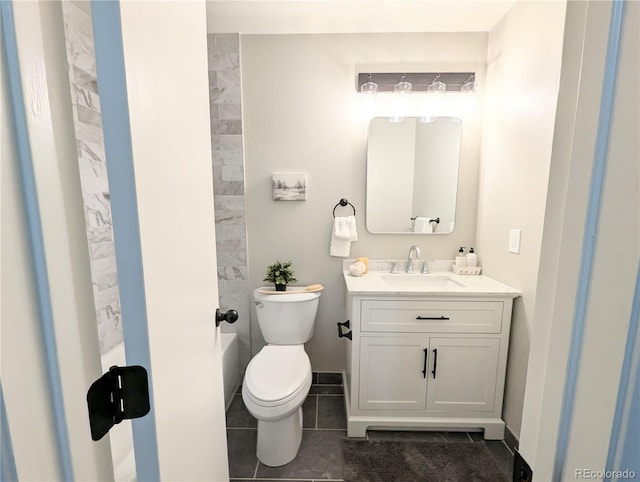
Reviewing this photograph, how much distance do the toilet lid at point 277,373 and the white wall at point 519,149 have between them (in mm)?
1153

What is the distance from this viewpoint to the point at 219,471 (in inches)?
35.6

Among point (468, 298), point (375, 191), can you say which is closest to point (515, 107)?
point (375, 191)

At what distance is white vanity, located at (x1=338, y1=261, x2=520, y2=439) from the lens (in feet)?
4.99

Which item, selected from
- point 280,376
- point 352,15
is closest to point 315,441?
point 280,376

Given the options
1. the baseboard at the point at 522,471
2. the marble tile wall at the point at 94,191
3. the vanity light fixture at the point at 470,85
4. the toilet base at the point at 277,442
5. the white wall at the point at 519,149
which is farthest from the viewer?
the vanity light fixture at the point at 470,85

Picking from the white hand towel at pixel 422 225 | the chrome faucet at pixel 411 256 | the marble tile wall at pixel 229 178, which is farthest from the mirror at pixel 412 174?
the marble tile wall at pixel 229 178

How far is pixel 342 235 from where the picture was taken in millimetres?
1912

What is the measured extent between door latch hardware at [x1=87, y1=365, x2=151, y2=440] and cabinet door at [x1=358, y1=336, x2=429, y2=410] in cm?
125

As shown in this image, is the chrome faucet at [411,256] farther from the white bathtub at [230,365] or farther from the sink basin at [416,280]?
the white bathtub at [230,365]

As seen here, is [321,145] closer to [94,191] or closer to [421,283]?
[421,283]

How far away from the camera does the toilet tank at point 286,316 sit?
5.88 ft

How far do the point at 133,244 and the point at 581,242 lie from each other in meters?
0.64

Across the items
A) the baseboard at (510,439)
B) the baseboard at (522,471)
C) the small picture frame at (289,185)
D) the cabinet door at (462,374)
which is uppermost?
the small picture frame at (289,185)

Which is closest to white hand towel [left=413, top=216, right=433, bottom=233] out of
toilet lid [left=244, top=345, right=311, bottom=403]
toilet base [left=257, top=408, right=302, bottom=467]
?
toilet lid [left=244, top=345, right=311, bottom=403]
